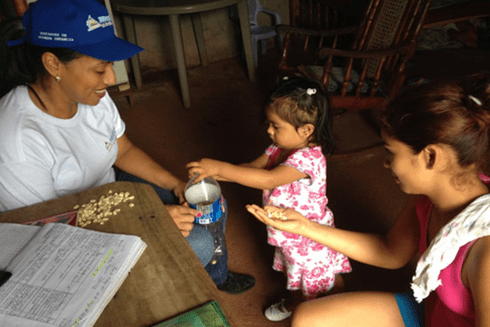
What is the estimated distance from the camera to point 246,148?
2951 millimetres

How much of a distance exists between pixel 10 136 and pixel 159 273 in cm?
68

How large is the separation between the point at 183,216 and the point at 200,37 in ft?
10.6

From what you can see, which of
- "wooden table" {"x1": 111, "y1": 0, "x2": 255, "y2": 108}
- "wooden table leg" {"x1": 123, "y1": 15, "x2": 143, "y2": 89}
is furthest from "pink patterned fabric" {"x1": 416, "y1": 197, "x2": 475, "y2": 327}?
"wooden table leg" {"x1": 123, "y1": 15, "x2": 143, "y2": 89}

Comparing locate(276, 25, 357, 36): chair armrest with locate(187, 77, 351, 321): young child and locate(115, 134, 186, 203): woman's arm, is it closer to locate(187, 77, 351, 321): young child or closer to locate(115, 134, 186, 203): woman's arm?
locate(187, 77, 351, 321): young child

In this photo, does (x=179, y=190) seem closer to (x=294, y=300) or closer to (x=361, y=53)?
(x=294, y=300)

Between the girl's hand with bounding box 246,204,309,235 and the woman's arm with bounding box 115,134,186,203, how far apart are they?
0.49 meters

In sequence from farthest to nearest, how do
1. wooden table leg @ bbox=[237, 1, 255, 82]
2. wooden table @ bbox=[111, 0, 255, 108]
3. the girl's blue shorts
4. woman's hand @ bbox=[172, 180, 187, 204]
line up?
wooden table leg @ bbox=[237, 1, 255, 82], wooden table @ bbox=[111, 0, 255, 108], woman's hand @ bbox=[172, 180, 187, 204], the girl's blue shorts

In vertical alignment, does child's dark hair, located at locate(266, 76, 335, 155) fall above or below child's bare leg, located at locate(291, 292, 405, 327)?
above

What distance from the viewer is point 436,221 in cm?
111

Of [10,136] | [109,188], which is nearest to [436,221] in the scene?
[109,188]

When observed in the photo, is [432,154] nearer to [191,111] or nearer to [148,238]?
[148,238]

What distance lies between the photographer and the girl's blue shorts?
45.2 inches

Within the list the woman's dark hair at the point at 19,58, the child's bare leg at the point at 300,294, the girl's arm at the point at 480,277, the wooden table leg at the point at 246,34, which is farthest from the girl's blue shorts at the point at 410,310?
the wooden table leg at the point at 246,34

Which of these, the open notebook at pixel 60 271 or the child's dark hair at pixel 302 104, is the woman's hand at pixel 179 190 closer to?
the child's dark hair at pixel 302 104
